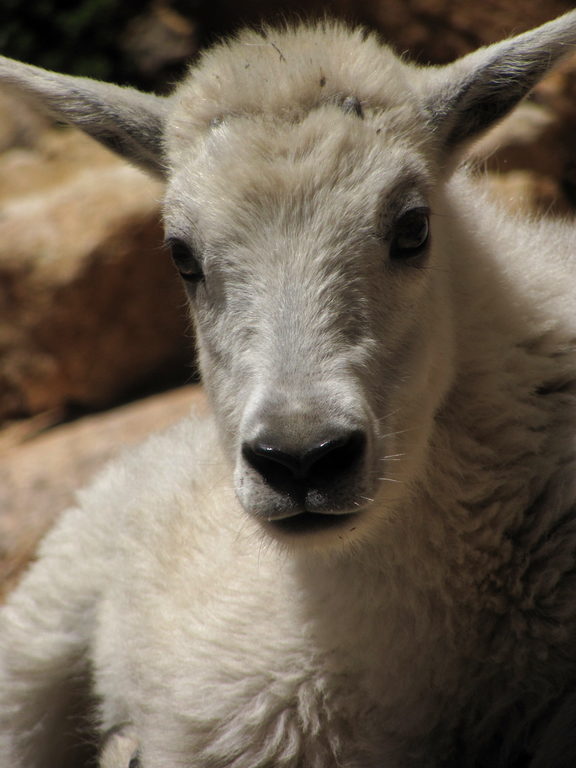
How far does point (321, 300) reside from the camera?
3.18 meters

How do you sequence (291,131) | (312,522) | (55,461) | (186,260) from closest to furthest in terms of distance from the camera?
1. (312,522)
2. (291,131)
3. (186,260)
4. (55,461)

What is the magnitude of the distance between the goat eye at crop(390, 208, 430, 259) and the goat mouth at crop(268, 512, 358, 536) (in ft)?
2.90

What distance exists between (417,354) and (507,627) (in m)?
0.94

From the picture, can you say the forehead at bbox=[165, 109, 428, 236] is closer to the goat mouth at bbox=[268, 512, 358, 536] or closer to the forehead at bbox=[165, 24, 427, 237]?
the forehead at bbox=[165, 24, 427, 237]

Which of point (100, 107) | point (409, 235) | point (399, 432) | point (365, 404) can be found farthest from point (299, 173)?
point (100, 107)

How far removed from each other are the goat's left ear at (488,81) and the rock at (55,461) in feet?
9.42

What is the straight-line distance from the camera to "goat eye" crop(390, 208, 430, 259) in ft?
11.0

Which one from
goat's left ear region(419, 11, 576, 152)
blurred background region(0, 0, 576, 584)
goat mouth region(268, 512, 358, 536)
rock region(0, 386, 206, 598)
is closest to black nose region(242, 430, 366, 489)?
goat mouth region(268, 512, 358, 536)

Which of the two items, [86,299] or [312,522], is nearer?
[312,522]

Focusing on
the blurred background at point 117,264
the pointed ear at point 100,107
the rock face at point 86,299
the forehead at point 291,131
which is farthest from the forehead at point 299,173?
the rock face at point 86,299

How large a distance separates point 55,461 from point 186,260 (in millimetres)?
3981

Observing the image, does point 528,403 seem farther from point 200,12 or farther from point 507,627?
point 200,12

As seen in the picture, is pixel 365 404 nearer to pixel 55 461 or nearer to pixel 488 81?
pixel 488 81

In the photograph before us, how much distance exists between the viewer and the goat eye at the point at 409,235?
132 inches
